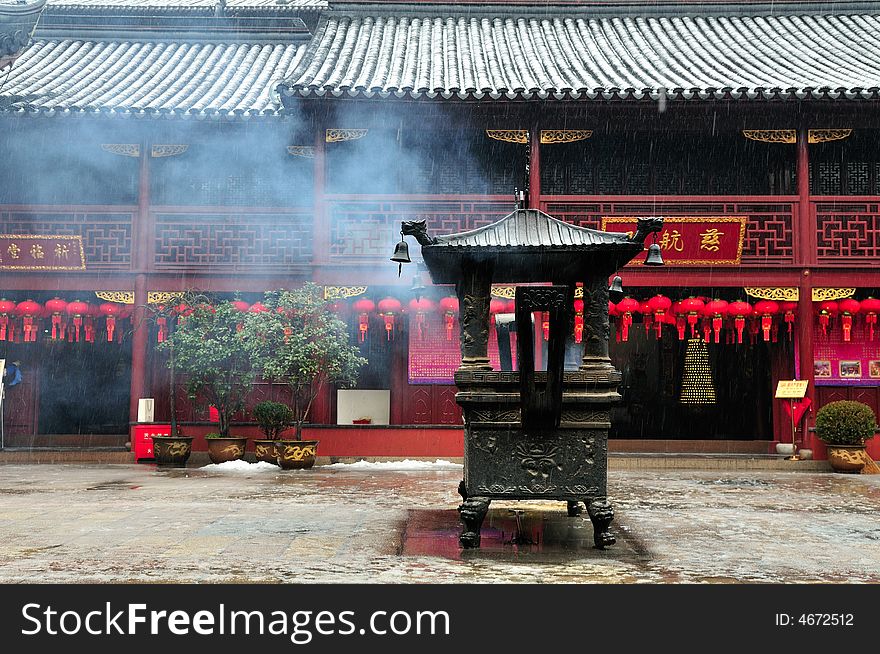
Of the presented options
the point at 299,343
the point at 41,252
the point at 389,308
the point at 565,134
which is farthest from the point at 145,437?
the point at 565,134

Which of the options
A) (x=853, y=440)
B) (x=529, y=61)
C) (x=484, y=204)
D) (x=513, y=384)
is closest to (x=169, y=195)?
(x=484, y=204)

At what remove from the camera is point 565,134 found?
1335 centimetres

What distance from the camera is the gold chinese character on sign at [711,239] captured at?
13.0 m

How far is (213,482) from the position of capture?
1019cm

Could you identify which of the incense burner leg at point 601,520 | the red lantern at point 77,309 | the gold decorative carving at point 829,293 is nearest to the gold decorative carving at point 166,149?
the red lantern at point 77,309

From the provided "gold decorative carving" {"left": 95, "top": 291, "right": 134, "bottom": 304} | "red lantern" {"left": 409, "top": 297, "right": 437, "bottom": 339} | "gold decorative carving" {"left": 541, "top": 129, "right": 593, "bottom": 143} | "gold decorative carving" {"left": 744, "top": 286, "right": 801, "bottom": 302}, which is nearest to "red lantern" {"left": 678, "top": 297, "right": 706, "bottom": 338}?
"gold decorative carving" {"left": 744, "top": 286, "right": 801, "bottom": 302}

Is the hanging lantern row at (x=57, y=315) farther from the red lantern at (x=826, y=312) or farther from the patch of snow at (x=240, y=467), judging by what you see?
the red lantern at (x=826, y=312)

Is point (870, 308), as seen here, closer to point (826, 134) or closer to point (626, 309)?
point (826, 134)

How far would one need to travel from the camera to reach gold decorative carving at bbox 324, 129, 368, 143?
43.6 feet

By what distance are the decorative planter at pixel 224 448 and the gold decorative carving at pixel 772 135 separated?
8.81 meters

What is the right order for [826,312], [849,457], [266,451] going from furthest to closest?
[826,312] → [266,451] → [849,457]

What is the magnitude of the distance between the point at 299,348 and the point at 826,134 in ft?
27.7

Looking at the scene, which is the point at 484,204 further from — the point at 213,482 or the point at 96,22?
the point at 96,22

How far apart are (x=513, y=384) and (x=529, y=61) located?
11.0 meters
